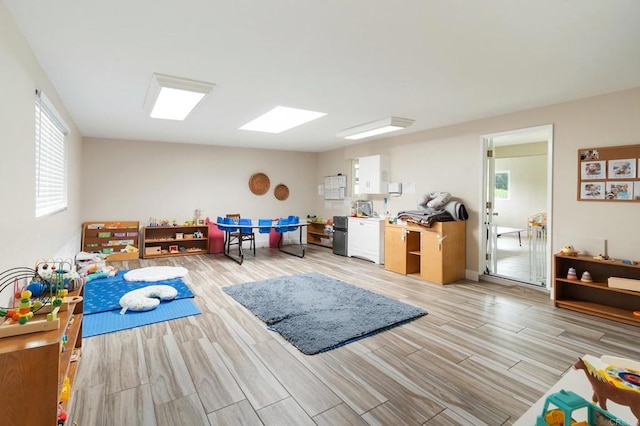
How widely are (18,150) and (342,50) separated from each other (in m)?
2.42

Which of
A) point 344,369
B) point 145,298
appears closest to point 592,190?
point 344,369

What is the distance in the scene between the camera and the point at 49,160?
11.1ft

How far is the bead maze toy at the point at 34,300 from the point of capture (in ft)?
4.82

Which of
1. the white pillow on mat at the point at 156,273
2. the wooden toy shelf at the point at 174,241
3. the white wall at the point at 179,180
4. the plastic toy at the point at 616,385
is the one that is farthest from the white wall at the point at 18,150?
the white wall at the point at 179,180

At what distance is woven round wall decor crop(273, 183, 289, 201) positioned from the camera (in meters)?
8.10

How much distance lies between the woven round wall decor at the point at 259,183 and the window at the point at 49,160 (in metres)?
3.86

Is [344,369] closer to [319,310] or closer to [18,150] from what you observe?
[319,310]

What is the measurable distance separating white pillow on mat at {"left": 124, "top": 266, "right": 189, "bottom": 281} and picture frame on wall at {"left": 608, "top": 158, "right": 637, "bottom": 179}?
5.70 metres

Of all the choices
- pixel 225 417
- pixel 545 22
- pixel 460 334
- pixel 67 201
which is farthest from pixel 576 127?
pixel 67 201

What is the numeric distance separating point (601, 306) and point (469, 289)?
1.37 metres

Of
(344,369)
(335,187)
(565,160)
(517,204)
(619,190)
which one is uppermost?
(565,160)

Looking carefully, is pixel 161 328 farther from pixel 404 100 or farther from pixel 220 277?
pixel 404 100

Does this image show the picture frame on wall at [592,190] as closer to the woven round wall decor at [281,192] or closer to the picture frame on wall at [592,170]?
the picture frame on wall at [592,170]

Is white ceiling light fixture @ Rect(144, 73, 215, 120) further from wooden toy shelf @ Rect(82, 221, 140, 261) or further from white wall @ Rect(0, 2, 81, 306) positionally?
wooden toy shelf @ Rect(82, 221, 140, 261)
